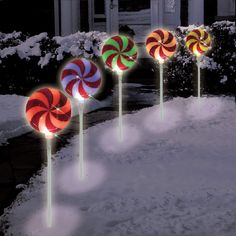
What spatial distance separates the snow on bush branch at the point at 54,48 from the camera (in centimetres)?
1080

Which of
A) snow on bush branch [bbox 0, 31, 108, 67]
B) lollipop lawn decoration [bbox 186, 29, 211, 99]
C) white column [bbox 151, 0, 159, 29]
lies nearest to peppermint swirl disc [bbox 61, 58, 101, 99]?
lollipop lawn decoration [bbox 186, 29, 211, 99]

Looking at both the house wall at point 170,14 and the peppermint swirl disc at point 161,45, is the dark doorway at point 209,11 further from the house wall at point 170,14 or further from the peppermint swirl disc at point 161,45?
the peppermint swirl disc at point 161,45

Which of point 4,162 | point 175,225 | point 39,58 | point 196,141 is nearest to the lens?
point 175,225

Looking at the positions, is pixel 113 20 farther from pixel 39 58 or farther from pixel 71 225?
pixel 71 225

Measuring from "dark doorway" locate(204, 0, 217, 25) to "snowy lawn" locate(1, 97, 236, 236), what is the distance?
29.8 ft

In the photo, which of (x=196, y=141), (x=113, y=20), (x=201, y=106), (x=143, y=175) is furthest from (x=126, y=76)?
(x=143, y=175)

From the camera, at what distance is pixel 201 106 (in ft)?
30.3

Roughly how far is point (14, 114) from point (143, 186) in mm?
3840

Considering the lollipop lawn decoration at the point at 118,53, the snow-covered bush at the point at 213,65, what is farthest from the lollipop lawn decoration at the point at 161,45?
the snow-covered bush at the point at 213,65

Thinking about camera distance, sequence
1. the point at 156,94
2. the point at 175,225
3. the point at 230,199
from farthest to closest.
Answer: the point at 156,94 → the point at 230,199 → the point at 175,225

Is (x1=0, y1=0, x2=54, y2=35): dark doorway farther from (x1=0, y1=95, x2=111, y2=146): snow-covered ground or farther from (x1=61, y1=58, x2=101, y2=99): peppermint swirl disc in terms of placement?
(x1=61, y1=58, x2=101, y2=99): peppermint swirl disc

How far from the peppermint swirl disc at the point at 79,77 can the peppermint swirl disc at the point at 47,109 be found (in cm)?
130

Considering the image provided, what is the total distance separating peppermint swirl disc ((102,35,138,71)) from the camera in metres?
7.43

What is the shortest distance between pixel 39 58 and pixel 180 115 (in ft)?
10.6
